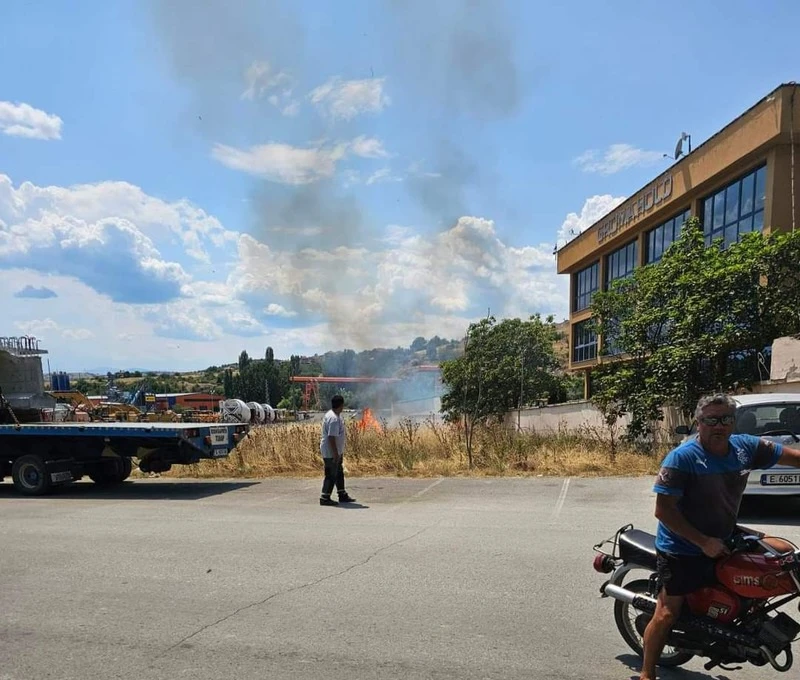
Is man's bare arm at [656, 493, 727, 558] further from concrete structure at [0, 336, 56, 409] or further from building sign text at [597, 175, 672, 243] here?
building sign text at [597, 175, 672, 243]

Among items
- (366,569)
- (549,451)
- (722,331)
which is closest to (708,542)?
(366,569)

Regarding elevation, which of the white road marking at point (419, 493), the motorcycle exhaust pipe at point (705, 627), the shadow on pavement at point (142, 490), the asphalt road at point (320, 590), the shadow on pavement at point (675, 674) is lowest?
the shadow on pavement at point (142, 490)

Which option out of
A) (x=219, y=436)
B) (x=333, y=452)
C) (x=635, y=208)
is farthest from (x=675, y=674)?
(x=635, y=208)

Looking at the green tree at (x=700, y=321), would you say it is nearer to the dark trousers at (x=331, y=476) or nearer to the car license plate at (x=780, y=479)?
the car license plate at (x=780, y=479)

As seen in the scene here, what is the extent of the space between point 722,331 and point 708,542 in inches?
461

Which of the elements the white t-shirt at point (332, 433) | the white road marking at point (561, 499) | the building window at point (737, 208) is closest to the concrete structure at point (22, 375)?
the white t-shirt at point (332, 433)

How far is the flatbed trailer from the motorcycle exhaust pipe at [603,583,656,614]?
8.55 meters

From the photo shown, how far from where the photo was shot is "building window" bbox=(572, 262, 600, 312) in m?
37.3

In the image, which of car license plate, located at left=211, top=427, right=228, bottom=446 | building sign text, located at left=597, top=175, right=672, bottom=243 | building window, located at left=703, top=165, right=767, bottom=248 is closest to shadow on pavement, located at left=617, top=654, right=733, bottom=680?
car license plate, located at left=211, top=427, right=228, bottom=446

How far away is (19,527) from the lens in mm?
8234

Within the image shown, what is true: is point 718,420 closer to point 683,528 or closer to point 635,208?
point 683,528

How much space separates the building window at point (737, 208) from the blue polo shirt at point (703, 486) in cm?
1953

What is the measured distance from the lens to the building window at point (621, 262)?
31891 mm

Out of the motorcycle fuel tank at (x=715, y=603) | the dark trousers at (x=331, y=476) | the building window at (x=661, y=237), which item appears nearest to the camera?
the motorcycle fuel tank at (x=715, y=603)
